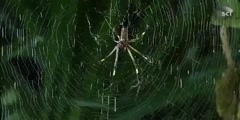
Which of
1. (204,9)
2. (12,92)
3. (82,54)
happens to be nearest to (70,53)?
(82,54)

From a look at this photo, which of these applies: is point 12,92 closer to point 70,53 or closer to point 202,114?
point 70,53

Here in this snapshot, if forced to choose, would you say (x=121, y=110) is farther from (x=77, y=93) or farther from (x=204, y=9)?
(x=204, y=9)

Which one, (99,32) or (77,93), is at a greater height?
(99,32)

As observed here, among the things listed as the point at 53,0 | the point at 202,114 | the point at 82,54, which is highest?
the point at 53,0

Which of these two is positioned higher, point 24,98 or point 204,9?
point 204,9

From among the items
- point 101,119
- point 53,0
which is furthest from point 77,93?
point 53,0

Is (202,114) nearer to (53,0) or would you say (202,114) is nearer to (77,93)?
(77,93)
